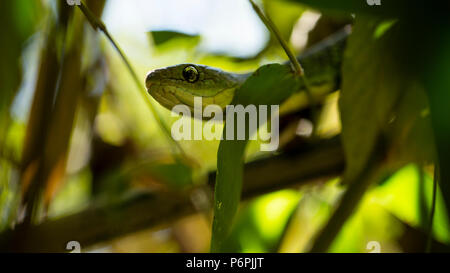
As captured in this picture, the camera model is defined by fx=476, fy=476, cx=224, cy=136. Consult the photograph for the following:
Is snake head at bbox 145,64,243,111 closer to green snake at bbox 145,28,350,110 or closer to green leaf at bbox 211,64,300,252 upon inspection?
green snake at bbox 145,28,350,110

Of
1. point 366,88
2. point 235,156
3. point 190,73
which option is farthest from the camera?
point 190,73

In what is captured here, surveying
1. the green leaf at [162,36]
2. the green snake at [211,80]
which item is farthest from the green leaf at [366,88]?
the green leaf at [162,36]

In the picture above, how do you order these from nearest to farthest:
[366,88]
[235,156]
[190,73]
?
[235,156] < [366,88] < [190,73]

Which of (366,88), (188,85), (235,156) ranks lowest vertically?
(235,156)

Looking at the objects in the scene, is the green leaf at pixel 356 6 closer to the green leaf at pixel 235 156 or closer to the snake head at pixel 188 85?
the green leaf at pixel 235 156

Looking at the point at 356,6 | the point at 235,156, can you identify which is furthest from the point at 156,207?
the point at 356,6

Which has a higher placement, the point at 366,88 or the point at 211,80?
the point at 211,80

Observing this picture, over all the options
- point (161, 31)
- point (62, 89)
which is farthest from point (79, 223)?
point (161, 31)

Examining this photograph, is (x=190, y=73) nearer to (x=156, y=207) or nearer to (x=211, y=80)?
(x=211, y=80)
